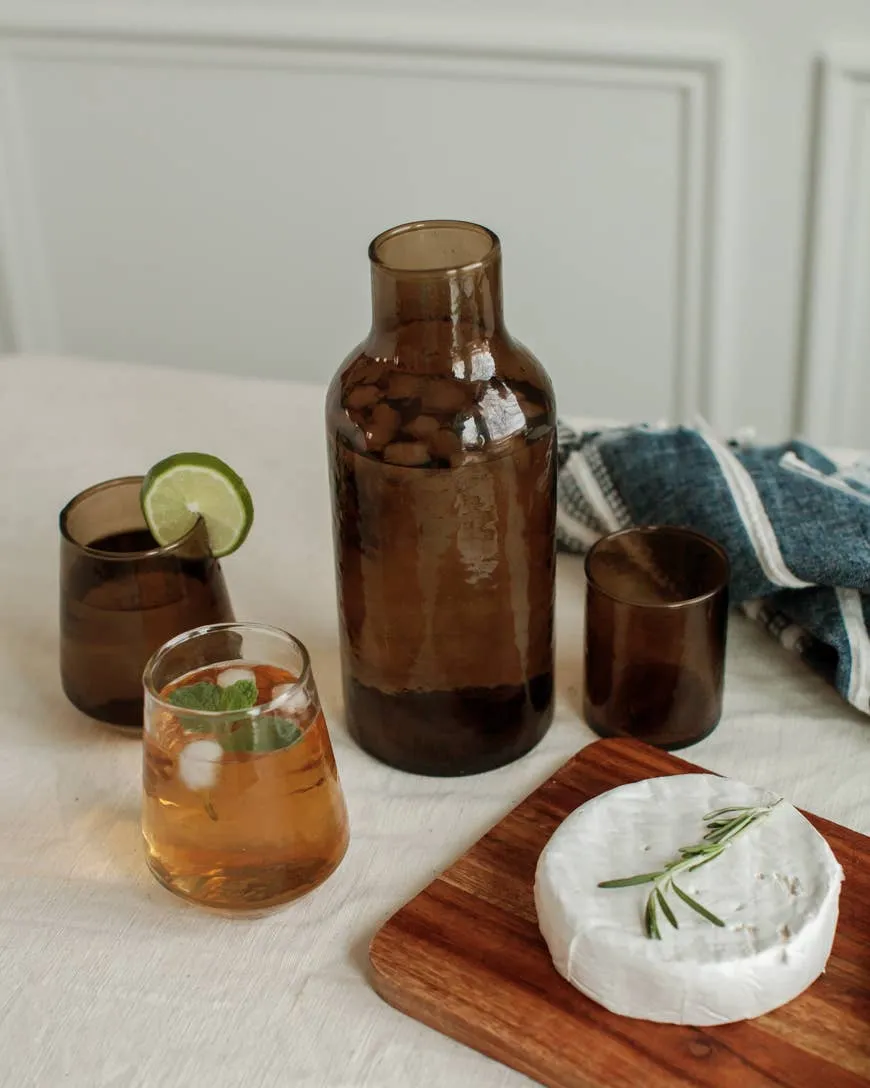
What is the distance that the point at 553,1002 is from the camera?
0.74 metres

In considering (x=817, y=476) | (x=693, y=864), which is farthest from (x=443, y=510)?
(x=817, y=476)

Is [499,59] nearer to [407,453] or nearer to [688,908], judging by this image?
[407,453]

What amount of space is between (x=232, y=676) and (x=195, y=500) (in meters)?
0.15

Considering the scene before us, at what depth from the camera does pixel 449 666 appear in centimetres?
90

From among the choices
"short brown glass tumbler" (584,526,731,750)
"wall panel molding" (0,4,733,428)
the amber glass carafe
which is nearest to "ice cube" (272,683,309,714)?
the amber glass carafe

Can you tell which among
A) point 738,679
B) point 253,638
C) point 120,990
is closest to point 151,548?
point 253,638

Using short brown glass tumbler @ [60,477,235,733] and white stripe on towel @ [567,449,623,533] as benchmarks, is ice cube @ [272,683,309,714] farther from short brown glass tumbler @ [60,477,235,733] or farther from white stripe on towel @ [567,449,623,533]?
white stripe on towel @ [567,449,623,533]

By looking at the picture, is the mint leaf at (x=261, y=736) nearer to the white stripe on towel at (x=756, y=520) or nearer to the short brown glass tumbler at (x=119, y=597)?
the short brown glass tumbler at (x=119, y=597)

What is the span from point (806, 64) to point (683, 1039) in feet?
5.27

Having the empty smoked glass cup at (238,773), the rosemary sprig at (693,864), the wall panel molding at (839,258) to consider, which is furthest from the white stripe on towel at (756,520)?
the wall panel molding at (839,258)

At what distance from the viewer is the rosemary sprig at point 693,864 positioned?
0.73 meters

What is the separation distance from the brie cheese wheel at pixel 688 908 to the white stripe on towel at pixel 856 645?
17 cm

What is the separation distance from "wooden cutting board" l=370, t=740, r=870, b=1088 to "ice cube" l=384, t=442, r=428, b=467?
0.23 m

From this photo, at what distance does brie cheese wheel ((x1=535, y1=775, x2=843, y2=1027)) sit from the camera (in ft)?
2.32
